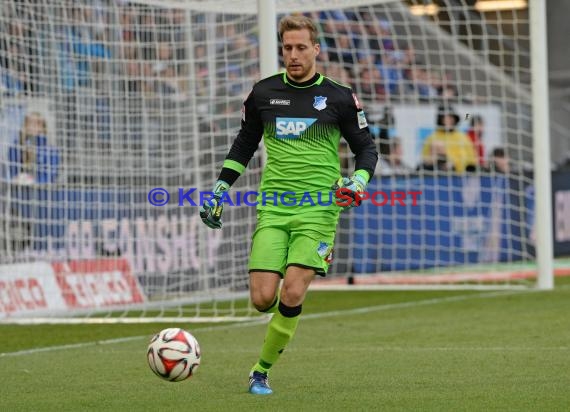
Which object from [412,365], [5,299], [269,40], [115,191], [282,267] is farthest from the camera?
[115,191]

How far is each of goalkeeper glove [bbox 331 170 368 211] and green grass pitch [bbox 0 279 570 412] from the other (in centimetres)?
105

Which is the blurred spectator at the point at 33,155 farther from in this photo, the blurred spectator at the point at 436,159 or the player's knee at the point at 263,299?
the player's knee at the point at 263,299

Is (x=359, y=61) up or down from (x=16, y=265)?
up

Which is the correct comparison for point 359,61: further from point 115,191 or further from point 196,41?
point 115,191

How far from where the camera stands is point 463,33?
17.9 meters

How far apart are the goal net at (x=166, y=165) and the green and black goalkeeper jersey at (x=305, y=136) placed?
5.74 metres

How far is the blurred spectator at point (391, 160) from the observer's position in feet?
59.5

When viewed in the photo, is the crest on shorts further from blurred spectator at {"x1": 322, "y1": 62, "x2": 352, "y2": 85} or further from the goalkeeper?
blurred spectator at {"x1": 322, "y1": 62, "x2": 352, "y2": 85}

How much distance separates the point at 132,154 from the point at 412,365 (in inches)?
259

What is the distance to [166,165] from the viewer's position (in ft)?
49.2

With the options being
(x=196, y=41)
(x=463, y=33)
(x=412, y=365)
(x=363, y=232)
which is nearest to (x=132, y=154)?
(x=196, y=41)

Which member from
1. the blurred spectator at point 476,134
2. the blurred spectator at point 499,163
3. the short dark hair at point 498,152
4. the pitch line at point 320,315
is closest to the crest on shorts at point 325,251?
the pitch line at point 320,315

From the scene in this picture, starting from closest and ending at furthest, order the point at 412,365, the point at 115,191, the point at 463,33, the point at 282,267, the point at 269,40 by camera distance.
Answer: the point at 282,267 → the point at 412,365 → the point at 269,40 → the point at 115,191 → the point at 463,33

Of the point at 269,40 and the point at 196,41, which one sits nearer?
the point at 269,40
